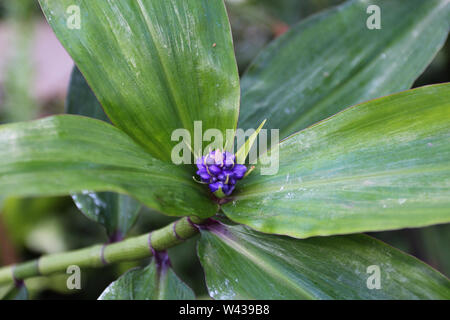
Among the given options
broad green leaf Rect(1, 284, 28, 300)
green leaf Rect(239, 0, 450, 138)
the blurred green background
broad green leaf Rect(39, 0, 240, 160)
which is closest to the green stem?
broad green leaf Rect(1, 284, 28, 300)

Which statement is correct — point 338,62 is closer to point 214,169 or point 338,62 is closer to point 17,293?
point 214,169

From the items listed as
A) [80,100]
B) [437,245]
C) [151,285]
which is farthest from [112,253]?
[437,245]

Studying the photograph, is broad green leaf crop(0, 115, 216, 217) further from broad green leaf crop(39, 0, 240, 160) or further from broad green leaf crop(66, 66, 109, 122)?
broad green leaf crop(66, 66, 109, 122)

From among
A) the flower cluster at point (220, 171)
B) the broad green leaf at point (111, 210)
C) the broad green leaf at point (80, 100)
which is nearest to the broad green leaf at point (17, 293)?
the broad green leaf at point (111, 210)

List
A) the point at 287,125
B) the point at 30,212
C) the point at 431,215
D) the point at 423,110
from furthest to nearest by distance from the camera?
the point at 30,212
the point at 287,125
the point at 423,110
the point at 431,215

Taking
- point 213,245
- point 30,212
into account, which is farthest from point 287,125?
point 30,212
